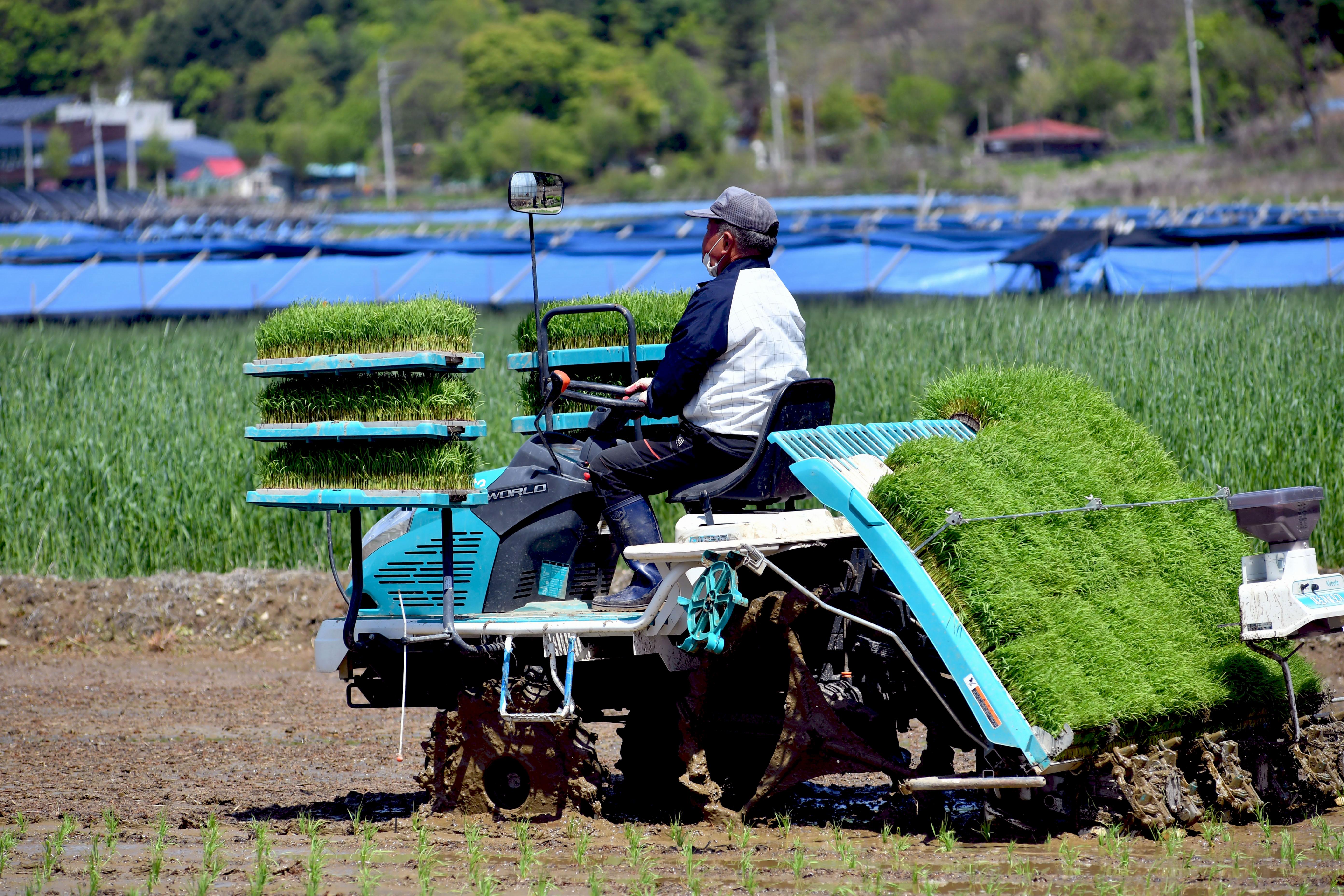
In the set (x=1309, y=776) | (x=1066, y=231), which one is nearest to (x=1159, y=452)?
(x=1309, y=776)

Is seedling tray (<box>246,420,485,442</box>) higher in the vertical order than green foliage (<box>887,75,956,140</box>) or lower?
lower

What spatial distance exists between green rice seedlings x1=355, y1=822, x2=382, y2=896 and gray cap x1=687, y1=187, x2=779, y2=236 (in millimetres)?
2500

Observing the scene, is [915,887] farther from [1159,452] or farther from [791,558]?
[1159,452]

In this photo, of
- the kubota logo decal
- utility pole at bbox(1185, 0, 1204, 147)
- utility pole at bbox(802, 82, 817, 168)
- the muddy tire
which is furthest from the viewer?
utility pole at bbox(802, 82, 817, 168)

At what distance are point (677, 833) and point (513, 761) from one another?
2.33 ft

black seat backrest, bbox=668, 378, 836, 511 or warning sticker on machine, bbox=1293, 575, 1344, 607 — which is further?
black seat backrest, bbox=668, 378, 836, 511

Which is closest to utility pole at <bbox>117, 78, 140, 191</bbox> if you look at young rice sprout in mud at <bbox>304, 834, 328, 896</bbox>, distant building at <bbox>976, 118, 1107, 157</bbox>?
distant building at <bbox>976, 118, 1107, 157</bbox>

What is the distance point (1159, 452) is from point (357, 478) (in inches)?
122

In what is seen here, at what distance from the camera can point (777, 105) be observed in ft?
321

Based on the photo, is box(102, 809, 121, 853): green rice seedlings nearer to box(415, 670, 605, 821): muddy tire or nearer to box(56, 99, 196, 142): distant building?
box(415, 670, 605, 821): muddy tire

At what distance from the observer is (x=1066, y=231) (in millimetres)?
20047

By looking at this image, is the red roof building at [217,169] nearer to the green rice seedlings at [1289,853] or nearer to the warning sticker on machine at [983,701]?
the warning sticker on machine at [983,701]

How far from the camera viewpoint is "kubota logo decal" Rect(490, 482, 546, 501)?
19.0ft

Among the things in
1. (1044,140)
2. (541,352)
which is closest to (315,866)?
(541,352)
